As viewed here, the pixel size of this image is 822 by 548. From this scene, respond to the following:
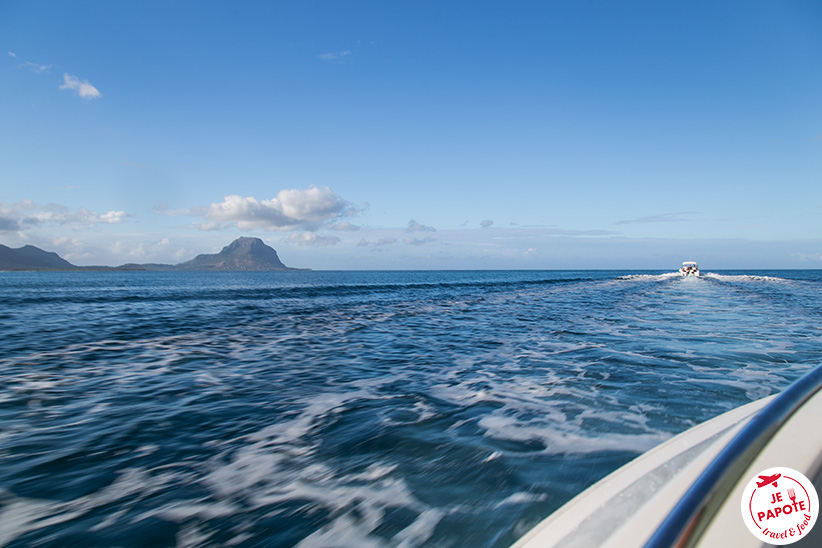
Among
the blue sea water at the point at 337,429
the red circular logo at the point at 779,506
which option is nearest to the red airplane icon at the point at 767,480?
the red circular logo at the point at 779,506

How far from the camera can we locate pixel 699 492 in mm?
1062

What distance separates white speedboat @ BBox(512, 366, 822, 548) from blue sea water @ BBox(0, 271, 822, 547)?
36.1 inches

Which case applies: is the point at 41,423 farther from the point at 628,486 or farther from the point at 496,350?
the point at 496,350

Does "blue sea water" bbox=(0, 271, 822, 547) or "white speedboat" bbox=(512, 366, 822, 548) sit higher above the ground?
"white speedboat" bbox=(512, 366, 822, 548)

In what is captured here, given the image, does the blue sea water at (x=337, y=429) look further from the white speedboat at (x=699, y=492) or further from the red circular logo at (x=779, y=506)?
the red circular logo at (x=779, y=506)

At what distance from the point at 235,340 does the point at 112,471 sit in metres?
7.26

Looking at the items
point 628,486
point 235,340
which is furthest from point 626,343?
point 235,340

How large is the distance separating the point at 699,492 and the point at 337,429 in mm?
3792

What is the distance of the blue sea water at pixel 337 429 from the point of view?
2709mm

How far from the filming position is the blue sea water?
271 cm

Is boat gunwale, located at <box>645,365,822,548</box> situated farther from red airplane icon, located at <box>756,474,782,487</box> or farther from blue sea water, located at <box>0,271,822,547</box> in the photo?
blue sea water, located at <box>0,271,822,547</box>

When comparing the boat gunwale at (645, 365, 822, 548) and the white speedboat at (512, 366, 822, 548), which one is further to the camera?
the white speedboat at (512, 366, 822, 548)

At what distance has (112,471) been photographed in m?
3.38

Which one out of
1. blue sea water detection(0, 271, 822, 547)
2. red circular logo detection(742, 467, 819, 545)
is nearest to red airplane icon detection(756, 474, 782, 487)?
red circular logo detection(742, 467, 819, 545)
